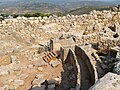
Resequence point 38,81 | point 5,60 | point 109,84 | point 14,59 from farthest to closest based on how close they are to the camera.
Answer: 1. point 5,60
2. point 14,59
3. point 38,81
4. point 109,84

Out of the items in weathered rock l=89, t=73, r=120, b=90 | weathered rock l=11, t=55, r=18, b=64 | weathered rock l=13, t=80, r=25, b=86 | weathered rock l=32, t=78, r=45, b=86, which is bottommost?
weathered rock l=13, t=80, r=25, b=86

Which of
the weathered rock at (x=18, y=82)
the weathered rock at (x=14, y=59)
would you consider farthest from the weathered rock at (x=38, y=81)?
the weathered rock at (x=14, y=59)

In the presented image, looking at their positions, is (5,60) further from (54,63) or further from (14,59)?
(54,63)

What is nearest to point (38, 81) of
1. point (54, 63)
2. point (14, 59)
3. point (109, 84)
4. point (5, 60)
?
point (54, 63)

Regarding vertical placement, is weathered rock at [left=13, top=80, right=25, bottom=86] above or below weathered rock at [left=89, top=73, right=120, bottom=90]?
below

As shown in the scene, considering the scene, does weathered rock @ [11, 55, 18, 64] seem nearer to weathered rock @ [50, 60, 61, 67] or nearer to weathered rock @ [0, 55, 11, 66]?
weathered rock @ [0, 55, 11, 66]

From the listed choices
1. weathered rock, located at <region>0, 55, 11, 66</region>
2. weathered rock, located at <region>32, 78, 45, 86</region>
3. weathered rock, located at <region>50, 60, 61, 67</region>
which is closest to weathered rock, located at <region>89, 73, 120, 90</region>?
weathered rock, located at <region>32, 78, 45, 86</region>

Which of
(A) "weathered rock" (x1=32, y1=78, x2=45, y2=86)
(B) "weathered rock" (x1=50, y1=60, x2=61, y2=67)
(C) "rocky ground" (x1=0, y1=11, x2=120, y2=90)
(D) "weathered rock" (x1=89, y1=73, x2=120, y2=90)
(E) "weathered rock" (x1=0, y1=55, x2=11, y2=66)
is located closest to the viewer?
(D) "weathered rock" (x1=89, y1=73, x2=120, y2=90)

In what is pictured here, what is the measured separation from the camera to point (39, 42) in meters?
19.2

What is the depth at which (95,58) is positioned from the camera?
12836 mm

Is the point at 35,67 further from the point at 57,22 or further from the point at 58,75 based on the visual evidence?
the point at 57,22

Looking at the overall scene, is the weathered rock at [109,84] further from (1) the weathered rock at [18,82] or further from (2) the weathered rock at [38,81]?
(1) the weathered rock at [18,82]

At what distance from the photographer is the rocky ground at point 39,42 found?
39.9 ft

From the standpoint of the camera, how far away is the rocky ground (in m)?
12.2
